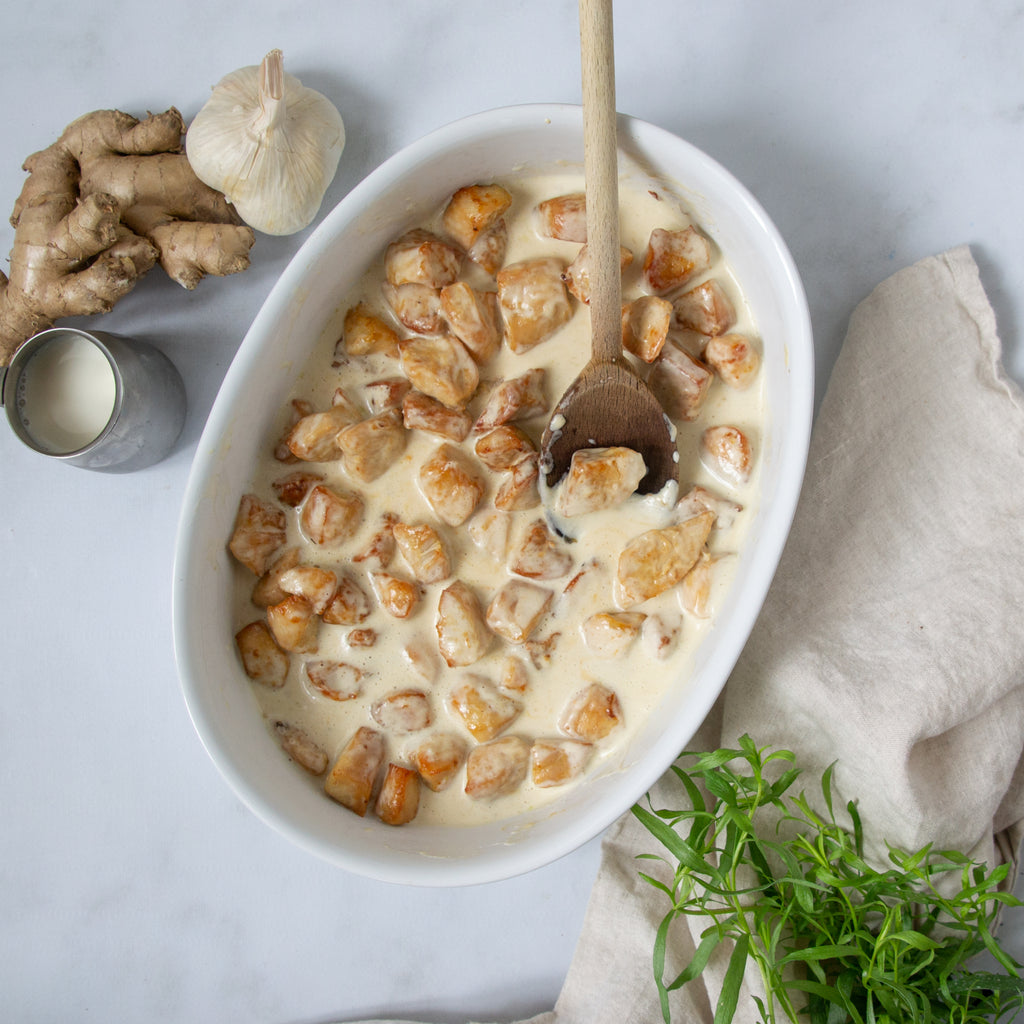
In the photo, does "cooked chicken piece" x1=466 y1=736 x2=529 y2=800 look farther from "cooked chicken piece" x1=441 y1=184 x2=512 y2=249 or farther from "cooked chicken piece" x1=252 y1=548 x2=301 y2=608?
"cooked chicken piece" x1=441 y1=184 x2=512 y2=249

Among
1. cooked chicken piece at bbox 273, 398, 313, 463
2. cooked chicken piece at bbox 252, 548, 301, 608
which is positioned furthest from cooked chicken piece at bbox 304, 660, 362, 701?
cooked chicken piece at bbox 273, 398, 313, 463

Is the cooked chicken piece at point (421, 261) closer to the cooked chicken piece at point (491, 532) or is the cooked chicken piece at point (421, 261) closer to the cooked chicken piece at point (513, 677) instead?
the cooked chicken piece at point (491, 532)

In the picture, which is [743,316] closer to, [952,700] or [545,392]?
[545,392]

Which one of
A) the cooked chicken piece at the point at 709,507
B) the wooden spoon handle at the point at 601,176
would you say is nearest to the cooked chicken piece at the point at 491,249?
the wooden spoon handle at the point at 601,176

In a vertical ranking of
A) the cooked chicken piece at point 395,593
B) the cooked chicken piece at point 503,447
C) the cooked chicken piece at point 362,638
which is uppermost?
the cooked chicken piece at point 503,447

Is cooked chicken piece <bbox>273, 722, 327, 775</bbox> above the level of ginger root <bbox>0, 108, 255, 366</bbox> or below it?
below

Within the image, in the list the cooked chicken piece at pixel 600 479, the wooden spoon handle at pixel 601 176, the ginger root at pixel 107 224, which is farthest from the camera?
the ginger root at pixel 107 224

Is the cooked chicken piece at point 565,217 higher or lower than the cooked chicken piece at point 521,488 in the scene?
higher
